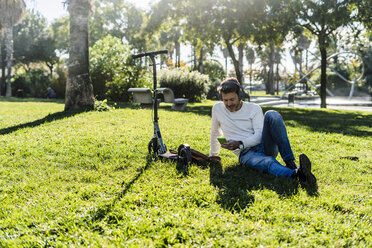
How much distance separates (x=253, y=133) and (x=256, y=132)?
0.42ft

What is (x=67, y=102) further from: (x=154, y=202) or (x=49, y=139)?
(x=154, y=202)

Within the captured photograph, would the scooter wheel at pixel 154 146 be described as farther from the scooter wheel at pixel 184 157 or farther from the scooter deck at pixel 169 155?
the scooter wheel at pixel 184 157

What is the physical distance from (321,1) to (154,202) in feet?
53.5

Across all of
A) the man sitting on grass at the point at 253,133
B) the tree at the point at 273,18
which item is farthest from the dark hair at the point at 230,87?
the tree at the point at 273,18

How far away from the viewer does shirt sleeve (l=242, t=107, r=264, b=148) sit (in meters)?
4.12

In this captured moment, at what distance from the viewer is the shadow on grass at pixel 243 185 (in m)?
3.36

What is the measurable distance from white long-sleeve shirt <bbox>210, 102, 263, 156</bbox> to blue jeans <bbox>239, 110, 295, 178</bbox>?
0.44 feet

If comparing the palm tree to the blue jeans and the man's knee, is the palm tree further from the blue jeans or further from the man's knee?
the man's knee

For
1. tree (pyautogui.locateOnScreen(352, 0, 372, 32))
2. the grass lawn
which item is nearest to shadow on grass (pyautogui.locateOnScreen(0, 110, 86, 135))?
the grass lawn

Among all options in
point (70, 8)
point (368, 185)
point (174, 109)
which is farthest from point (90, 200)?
point (174, 109)

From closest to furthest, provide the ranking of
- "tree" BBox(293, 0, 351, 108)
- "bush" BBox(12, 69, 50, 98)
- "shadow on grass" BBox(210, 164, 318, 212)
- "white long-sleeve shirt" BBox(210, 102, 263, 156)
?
"shadow on grass" BBox(210, 164, 318, 212), "white long-sleeve shirt" BBox(210, 102, 263, 156), "tree" BBox(293, 0, 351, 108), "bush" BBox(12, 69, 50, 98)

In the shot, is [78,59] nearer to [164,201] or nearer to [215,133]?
[215,133]

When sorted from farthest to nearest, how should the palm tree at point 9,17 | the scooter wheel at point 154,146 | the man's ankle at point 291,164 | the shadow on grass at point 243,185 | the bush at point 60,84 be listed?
the palm tree at point 9,17
the bush at point 60,84
the scooter wheel at point 154,146
the man's ankle at point 291,164
the shadow on grass at point 243,185

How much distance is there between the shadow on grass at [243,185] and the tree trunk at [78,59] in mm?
7194
